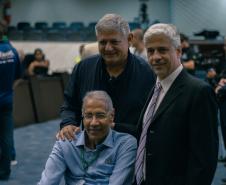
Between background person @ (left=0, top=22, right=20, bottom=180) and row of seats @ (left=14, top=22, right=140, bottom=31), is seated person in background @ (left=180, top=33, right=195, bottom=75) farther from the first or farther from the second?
row of seats @ (left=14, top=22, right=140, bottom=31)

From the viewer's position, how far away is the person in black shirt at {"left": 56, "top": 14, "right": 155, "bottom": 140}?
101 inches

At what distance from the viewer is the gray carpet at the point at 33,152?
5371 millimetres

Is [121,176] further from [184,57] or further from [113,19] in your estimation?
[184,57]

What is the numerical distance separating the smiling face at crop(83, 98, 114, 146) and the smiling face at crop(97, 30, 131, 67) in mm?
221

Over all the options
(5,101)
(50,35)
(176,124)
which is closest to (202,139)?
(176,124)

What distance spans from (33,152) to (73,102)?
4.00 meters

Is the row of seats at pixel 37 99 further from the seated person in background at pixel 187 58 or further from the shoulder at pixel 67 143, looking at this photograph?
the shoulder at pixel 67 143

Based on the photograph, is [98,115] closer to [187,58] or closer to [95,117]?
[95,117]

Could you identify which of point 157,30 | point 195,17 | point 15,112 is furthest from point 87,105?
point 195,17

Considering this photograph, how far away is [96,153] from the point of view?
2.60 m

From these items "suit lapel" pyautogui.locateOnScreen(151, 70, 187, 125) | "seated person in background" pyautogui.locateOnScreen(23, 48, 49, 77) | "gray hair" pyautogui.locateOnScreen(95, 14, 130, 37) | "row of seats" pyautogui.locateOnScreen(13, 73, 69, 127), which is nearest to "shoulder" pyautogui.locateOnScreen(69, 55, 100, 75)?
"gray hair" pyautogui.locateOnScreen(95, 14, 130, 37)

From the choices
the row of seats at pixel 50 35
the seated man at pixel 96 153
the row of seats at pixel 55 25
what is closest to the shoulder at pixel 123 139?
the seated man at pixel 96 153

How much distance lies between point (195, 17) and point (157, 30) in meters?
15.6

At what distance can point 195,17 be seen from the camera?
17.4 meters
